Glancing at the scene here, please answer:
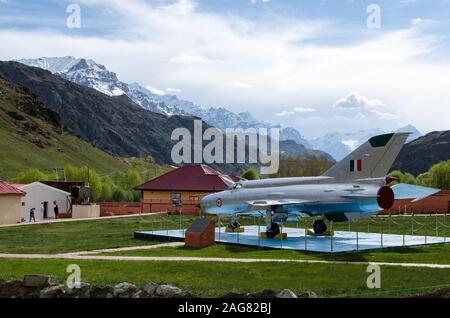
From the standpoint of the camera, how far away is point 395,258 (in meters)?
29.9

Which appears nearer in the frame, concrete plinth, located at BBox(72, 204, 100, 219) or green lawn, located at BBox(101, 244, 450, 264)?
green lawn, located at BBox(101, 244, 450, 264)

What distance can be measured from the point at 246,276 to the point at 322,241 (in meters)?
15.1

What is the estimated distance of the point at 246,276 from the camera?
24406mm

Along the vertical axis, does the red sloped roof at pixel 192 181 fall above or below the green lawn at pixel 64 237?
above

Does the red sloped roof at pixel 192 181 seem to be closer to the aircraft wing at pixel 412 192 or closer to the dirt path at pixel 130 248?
the aircraft wing at pixel 412 192

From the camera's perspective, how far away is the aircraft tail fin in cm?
3759

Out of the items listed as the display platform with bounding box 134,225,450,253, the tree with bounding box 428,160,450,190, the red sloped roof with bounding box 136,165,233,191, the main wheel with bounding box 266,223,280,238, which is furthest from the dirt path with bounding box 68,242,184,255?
the tree with bounding box 428,160,450,190

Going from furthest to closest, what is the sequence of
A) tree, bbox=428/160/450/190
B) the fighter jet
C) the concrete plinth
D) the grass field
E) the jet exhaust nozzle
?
tree, bbox=428/160/450/190
the concrete plinth
the fighter jet
the jet exhaust nozzle
the grass field

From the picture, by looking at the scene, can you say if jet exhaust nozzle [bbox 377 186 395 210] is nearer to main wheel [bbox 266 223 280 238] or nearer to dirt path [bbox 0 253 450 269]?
main wheel [bbox 266 223 280 238]

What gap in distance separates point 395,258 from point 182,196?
54491mm

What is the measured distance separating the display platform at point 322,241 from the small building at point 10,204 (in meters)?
26.1

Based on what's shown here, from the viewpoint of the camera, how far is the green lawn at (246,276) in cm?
2105

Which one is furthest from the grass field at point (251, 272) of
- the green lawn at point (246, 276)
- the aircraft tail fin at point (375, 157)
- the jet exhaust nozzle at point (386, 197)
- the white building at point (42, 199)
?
the white building at point (42, 199)

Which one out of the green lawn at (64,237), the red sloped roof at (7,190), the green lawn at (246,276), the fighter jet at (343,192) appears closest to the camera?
the green lawn at (246,276)
